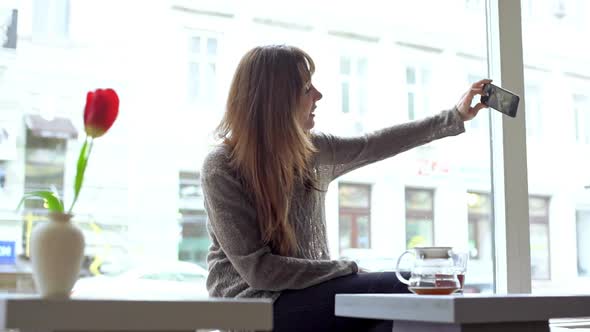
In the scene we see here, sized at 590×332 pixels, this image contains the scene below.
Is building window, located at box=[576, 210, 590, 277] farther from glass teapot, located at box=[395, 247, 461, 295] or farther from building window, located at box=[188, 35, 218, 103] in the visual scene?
glass teapot, located at box=[395, 247, 461, 295]

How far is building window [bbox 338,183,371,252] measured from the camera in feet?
8.80

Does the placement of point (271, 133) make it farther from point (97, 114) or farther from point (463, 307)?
point (463, 307)

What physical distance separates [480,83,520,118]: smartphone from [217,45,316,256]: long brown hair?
54 centimetres

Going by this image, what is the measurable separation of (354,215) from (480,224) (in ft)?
1.66

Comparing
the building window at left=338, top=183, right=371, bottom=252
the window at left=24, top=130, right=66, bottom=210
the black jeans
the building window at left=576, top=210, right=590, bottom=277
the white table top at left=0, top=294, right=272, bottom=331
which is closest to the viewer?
the white table top at left=0, top=294, right=272, bottom=331

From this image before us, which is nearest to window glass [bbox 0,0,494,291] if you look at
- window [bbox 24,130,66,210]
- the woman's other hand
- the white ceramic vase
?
window [bbox 24,130,66,210]

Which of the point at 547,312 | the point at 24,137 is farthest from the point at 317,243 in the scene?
A: the point at 24,137

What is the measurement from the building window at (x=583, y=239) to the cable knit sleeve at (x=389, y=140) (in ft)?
3.69

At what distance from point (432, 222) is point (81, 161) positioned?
5.59ft

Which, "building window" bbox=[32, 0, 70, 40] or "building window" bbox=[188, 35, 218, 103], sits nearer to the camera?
"building window" bbox=[32, 0, 70, 40]

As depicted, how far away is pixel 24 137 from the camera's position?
216 cm

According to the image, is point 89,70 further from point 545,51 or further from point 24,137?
point 545,51

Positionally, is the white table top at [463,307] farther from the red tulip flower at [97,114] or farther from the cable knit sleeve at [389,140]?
the cable knit sleeve at [389,140]

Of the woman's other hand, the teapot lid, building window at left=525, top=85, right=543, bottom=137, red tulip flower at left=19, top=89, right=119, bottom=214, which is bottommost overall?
the teapot lid
